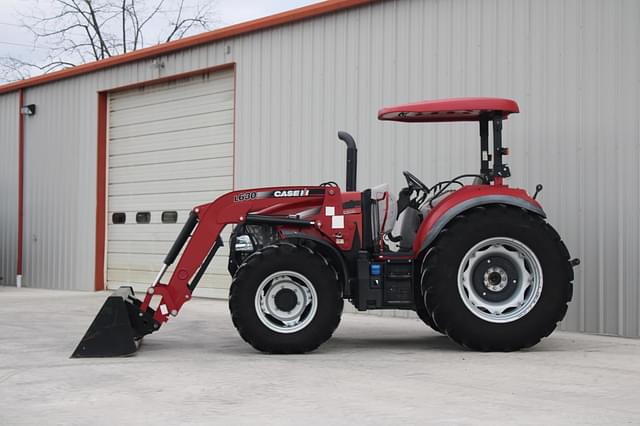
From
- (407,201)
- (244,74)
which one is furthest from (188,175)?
(407,201)

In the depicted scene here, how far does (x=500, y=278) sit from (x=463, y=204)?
2.34ft

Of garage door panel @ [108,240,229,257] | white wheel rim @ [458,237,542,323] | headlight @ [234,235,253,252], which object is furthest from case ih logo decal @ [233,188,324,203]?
garage door panel @ [108,240,229,257]

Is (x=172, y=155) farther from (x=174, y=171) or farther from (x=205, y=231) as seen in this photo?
(x=205, y=231)

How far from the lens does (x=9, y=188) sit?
714 inches

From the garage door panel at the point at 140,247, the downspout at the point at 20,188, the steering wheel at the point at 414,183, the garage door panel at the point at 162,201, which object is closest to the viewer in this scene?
the steering wheel at the point at 414,183

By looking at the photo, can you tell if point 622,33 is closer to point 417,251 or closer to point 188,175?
point 417,251

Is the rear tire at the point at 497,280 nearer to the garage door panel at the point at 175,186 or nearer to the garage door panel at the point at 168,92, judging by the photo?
the garage door panel at the point at 175,186

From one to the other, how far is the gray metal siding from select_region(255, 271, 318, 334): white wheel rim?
11.9 metres

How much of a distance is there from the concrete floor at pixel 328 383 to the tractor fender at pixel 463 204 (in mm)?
1045

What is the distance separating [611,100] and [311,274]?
3.97 meters

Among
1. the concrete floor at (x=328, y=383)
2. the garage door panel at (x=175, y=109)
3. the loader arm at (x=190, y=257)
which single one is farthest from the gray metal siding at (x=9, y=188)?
the loader arm at (x=190, y=257)

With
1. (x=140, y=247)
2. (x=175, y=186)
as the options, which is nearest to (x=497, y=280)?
(x=175, y=186)

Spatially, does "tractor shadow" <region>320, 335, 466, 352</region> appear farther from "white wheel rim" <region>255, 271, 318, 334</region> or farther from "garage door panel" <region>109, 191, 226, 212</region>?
"garage door panel" <region>109, 191, 226, 212</region>

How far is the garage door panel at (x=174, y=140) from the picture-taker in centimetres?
1408
